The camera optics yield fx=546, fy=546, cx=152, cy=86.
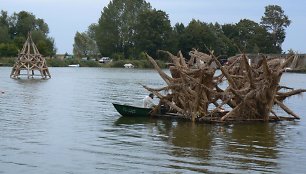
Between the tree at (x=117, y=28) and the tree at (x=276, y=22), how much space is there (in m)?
37.7

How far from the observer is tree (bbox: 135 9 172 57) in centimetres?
12862

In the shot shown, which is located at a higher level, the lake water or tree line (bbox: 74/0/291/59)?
tree line (bbox: 74/0/291/59)

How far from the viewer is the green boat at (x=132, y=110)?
89.5 feet

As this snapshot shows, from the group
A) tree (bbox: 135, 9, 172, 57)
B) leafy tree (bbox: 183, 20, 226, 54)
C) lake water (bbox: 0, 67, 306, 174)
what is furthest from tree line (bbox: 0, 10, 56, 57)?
lake water (bbox: 0, 67, 306, 174)

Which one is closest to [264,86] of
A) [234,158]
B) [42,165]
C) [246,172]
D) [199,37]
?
[234,158]

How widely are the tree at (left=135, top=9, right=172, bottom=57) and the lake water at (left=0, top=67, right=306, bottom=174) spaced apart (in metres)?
98.4

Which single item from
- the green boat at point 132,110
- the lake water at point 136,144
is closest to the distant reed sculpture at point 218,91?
the green boat at point 132,110

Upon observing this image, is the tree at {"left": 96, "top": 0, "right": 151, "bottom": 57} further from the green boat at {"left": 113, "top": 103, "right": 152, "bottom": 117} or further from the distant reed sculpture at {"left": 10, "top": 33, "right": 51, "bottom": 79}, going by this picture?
the green boat at {"left": 113, "top": 103, "right": 152, "bottom": 117}

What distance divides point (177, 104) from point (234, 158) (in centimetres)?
1017

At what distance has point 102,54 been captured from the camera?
470ft

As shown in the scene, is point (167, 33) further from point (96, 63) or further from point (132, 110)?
point (132, 110)

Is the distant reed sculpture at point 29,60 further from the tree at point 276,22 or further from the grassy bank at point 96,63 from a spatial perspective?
the tree at point 276,22

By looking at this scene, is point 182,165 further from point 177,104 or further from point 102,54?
point 102,54

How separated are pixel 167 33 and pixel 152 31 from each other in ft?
11.9
